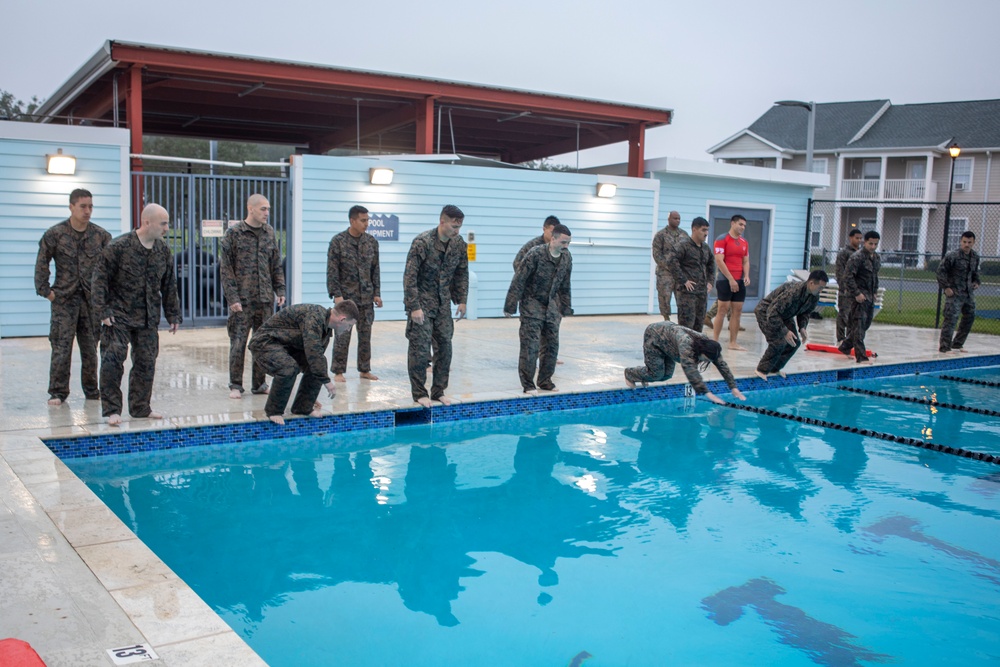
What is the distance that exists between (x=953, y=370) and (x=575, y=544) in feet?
28.1

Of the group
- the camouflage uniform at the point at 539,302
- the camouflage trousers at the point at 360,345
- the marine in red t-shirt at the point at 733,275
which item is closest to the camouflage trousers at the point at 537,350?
the camouflage uniform at the point at 539,302

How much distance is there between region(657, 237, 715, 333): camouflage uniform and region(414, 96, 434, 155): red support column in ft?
19.5

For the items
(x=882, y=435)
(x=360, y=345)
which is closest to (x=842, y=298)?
(x=882, y=435)

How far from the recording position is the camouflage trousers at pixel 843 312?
10.5 meters

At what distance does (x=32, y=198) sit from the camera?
34.6 feet

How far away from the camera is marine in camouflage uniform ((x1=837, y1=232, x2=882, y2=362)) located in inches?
397

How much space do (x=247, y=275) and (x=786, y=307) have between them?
5.17 metres

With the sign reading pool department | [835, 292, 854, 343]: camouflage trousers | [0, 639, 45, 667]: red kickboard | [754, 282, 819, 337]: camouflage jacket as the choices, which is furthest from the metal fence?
[0, 639, 45, 667]: red kickboard

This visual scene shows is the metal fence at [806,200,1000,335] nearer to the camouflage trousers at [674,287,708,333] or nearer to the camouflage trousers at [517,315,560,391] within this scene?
the camouflage trousers at [674,287,708,333]

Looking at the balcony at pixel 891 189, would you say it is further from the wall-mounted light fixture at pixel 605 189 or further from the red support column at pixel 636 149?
the wall-mounted light fixture at pixel 605 189

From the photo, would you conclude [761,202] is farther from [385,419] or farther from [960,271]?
[385,419]

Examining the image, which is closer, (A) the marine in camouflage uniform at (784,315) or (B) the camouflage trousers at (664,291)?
(A) the marine in camouflage uniform at (784,315)

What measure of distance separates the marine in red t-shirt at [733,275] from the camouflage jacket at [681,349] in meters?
3.48

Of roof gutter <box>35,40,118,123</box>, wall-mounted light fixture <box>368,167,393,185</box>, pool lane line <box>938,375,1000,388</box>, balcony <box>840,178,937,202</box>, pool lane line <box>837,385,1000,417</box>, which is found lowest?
pool lane line <box>837,385,1000,417</box>
